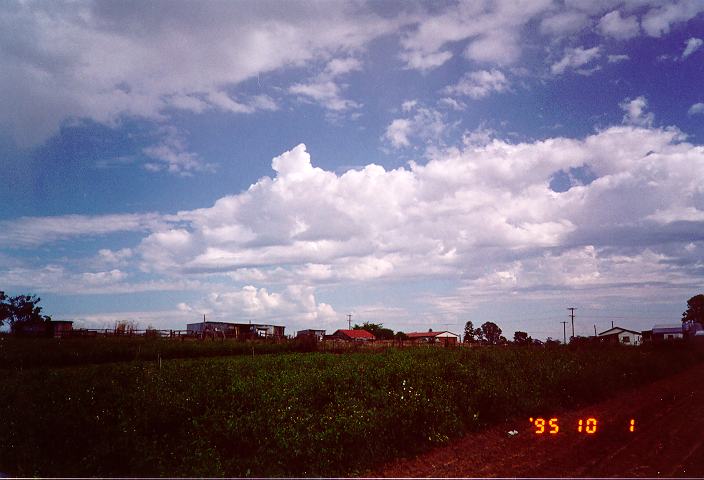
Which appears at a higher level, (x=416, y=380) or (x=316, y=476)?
(x=416, y=380)

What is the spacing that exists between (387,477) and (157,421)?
28.2ft

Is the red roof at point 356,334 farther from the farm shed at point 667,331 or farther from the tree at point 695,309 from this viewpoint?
the tree at point 695,309

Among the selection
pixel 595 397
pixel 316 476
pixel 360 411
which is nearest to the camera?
pixel 316 476

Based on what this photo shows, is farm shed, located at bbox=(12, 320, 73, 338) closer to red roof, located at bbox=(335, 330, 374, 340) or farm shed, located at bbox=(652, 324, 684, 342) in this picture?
red roof, located at bbox=(335, 330, 374, 340)

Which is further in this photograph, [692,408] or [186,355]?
[186,355]

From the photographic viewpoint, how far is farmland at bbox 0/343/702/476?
12602 millimetres

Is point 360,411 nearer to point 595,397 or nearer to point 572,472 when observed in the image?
point 572,472

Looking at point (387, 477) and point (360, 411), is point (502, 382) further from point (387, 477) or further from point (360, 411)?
point (387, 477)

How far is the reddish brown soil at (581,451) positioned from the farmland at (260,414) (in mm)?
884

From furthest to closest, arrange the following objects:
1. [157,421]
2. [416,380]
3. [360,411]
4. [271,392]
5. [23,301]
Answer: [23,301], [416,380], [271,392], [157,421], [360,411]

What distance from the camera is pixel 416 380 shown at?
1869 cm

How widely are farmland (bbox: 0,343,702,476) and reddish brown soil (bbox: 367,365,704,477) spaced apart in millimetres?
884

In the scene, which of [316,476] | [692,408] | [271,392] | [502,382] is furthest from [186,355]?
[692,408]

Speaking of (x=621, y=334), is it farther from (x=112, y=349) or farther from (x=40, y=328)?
(x=40, y=328)
